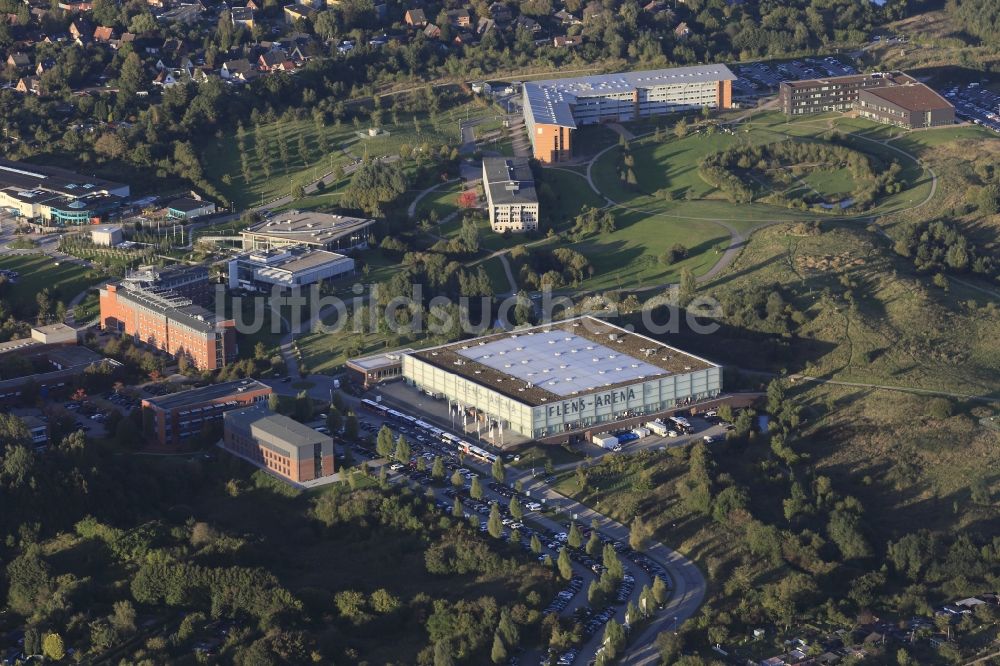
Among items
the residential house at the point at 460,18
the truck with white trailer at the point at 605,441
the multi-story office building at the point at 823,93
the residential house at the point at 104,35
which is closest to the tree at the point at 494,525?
the truck with white trailer at the point at 605,441

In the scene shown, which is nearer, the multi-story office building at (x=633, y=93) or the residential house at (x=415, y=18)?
the multi-story office building at (x=633, y=93)

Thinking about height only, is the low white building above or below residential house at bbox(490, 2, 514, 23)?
below

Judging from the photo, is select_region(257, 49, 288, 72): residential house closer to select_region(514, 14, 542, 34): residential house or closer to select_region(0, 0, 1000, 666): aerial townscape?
select_region(0, 0, 1000, 666): aerial townscape

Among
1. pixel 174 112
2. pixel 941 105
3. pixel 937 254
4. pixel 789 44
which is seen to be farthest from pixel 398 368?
pixel 789 44

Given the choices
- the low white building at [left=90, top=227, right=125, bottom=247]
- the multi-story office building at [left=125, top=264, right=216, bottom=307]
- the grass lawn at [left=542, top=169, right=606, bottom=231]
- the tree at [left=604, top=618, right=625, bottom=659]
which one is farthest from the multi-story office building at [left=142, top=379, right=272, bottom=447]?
the grass lawn at [left=542, top=169, right=606, bottom=231]

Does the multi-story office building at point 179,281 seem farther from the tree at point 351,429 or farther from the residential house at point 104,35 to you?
the residential house at point 104,35

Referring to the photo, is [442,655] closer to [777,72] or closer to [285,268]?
[285,268]
